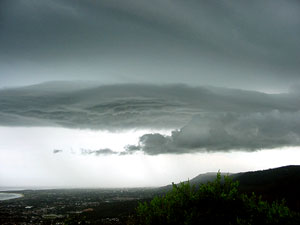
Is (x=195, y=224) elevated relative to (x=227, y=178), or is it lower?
lower

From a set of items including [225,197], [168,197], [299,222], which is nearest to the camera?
[299,222]

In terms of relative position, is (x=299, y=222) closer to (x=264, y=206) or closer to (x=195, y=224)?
(x=264, y=206)

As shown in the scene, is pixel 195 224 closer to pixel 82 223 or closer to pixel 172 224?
pixel 172 224

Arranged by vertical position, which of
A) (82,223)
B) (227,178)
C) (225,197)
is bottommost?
(82,223)

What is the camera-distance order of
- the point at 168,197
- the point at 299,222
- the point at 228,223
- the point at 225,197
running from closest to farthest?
the point at 299,222 → the point at 228,223 → the point at 225,197 → the point at 168,197

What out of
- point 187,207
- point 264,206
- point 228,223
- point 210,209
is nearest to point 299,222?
point 264,206

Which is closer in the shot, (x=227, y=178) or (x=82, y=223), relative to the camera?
(x=227, y=178)
